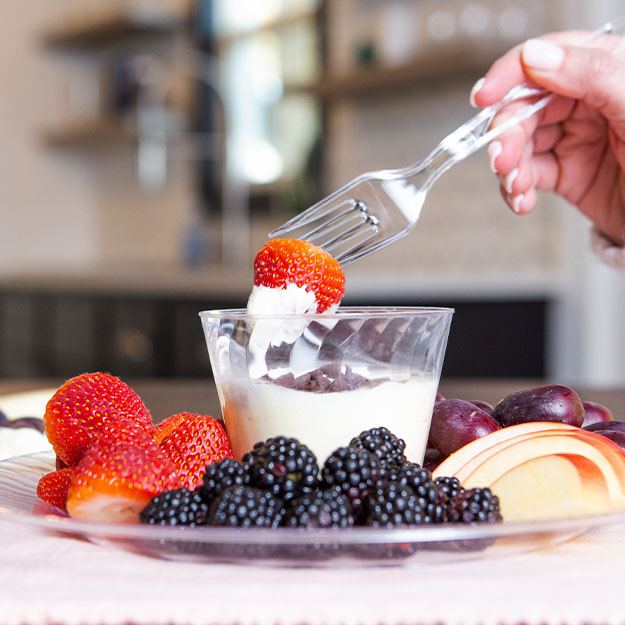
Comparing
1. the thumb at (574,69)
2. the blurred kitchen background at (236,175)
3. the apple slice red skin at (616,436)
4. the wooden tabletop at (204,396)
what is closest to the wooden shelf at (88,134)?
the blurred kitchen background at (236,175)

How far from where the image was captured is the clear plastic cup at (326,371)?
694 mm

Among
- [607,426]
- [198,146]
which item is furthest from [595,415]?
[198,146]

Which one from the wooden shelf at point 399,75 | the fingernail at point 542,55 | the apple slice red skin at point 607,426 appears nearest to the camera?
the apple slice red skin at point 607,426

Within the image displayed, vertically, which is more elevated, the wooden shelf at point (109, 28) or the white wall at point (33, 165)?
the wooden shelf at point (109, 28)

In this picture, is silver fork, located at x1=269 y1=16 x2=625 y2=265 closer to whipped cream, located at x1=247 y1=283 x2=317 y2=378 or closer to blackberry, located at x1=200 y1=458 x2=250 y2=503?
whipped cream, located at x1=247 y1=283 x2=317 y2=378

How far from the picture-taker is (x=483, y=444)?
2.27ft

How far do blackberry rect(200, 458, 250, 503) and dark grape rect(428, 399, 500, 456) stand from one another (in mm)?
198

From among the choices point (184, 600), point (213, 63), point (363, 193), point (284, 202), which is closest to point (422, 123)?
point (284, 202)

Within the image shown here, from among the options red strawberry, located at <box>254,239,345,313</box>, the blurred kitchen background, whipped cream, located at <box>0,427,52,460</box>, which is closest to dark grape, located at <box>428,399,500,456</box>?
red strawberry, located at <box>254,239,345,313</box>

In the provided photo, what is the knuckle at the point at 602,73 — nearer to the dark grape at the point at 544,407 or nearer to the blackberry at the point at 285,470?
the dark grape at the point at 544,407

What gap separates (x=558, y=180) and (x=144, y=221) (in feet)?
13.2

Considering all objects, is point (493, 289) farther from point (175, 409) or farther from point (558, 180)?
point (175, 409)

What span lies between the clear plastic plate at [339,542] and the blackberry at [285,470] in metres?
0.07

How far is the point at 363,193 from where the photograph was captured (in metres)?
1.01
